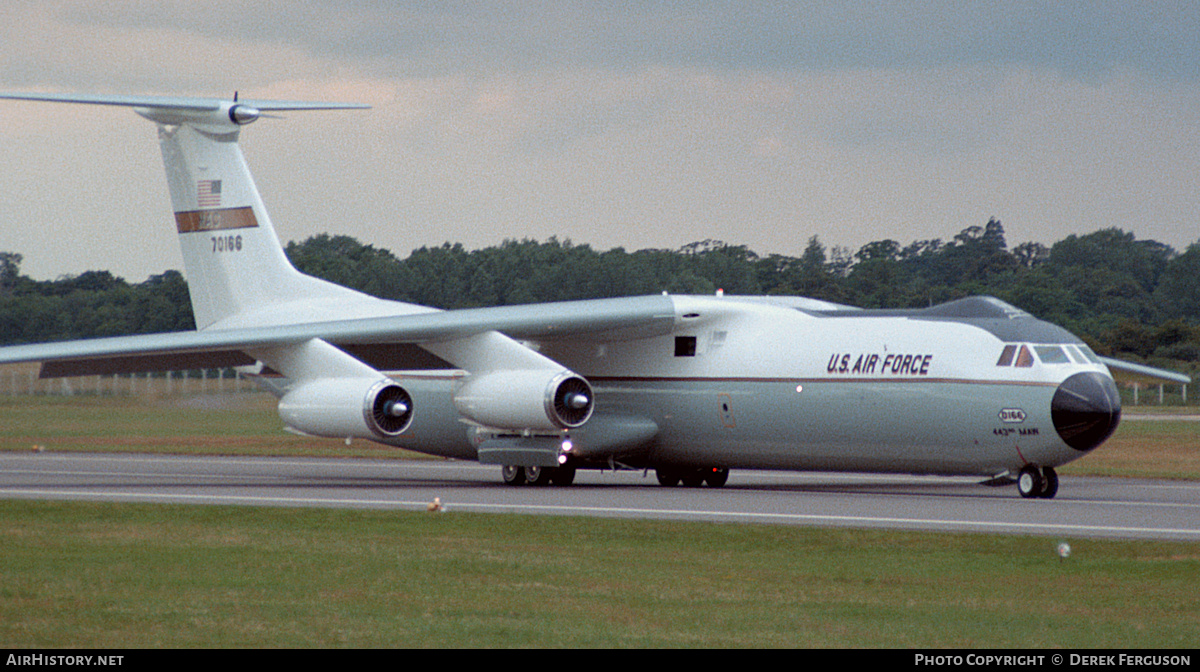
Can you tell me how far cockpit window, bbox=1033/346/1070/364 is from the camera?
21.8 m

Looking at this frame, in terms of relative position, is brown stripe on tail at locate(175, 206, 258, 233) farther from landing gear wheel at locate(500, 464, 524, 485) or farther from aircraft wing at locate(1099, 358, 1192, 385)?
aircraft wing at locate(1099, 358, 1192, 385)

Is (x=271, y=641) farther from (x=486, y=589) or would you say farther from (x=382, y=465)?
(x=382, y=465)

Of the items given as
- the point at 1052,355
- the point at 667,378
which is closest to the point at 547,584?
the point at 1052,355

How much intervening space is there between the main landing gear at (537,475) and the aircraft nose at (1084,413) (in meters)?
8.26

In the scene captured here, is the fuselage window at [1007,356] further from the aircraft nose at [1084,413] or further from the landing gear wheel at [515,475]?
the landing gear wheel at [515,475]

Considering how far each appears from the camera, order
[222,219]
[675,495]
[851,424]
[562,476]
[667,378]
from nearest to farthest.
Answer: [851,424] < [675,495] < [667,378] < [562,476] < [222,219]

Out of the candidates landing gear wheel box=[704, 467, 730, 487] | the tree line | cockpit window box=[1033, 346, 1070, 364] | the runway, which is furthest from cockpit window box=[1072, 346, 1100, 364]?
the tree line

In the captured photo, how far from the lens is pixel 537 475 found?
26016mm

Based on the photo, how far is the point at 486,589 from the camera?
12.5 meters

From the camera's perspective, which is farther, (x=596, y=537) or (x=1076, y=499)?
Result: (x=1076, y=499)

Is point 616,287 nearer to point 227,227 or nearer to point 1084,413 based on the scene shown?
point 227,227

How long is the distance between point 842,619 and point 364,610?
3355 mm

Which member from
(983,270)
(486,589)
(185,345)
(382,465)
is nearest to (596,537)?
(486,589)

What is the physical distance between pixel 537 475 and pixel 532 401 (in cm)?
243
